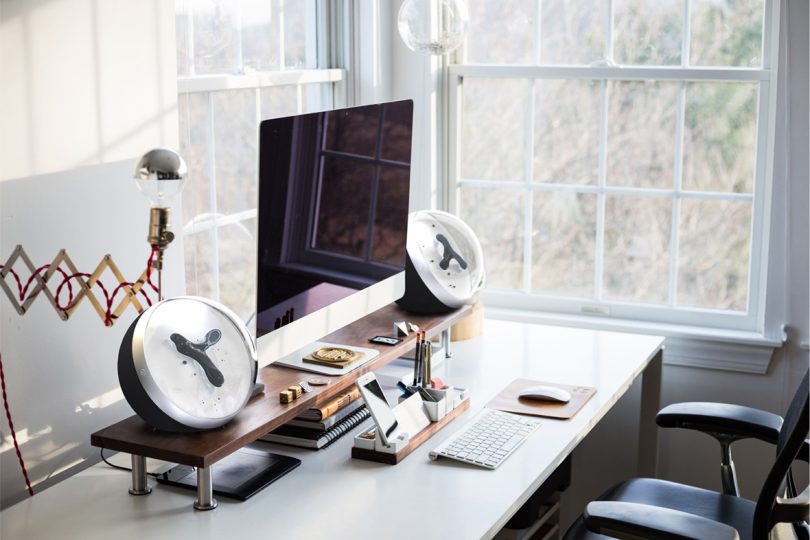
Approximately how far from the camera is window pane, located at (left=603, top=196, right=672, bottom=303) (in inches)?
125

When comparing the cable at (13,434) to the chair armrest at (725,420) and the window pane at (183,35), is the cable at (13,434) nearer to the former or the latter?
the window pane at (183,35)

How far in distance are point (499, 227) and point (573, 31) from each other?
666mm

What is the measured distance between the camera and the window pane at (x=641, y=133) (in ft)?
10.2

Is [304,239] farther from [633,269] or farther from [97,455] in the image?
[633,269]

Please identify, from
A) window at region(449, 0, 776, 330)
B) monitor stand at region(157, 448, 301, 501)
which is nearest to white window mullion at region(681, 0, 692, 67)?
window at region(449, 0, 776, 330)

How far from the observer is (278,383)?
211cm

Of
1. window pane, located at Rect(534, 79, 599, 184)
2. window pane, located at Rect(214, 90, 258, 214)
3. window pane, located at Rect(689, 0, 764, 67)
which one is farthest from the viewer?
window pane, located at Rect(534, 79, 599, 184)

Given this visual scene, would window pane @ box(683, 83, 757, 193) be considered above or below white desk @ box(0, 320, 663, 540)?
above

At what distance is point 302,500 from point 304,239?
506 mm

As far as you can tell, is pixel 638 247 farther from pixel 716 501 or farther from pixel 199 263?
pixel 199 263

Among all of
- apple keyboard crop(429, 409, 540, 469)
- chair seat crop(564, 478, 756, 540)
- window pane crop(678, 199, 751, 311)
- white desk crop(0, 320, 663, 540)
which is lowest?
chair seat crop(564, 478, 756, 540)

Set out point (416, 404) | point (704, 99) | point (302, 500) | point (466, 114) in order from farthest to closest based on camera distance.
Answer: point (466, 114) < point (704, 99) < point (416, 404) < point (302, 500)

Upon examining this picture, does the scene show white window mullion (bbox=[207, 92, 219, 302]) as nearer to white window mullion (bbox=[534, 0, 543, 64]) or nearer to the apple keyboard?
the apple keyboard

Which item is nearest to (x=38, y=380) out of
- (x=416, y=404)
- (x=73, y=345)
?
(x=73, y=345)
